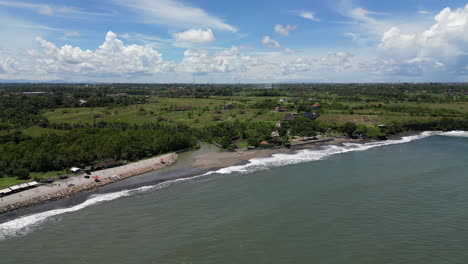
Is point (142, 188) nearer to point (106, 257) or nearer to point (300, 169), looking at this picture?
point (106, 257)

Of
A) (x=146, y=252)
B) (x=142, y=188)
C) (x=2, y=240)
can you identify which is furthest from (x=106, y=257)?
(x=142, y=188)

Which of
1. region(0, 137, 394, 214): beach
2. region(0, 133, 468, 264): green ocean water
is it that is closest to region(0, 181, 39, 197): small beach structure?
region(0, 137, 394, 214): beach

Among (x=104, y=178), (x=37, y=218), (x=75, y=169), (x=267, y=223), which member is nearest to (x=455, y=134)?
(x=267, y=223)

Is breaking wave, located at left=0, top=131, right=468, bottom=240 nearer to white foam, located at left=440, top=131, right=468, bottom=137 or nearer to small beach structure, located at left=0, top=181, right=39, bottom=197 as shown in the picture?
white foam, located at left=440, top=131, right=468, bottom=137

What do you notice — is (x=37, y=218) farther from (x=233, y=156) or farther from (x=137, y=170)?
(x=233, y=156)

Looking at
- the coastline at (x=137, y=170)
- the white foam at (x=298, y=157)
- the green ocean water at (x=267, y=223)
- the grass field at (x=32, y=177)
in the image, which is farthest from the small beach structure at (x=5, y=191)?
the white foam at (x=298, y=157)

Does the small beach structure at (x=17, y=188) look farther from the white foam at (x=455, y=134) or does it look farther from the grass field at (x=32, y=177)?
the white foam at (x=455, y=134)
